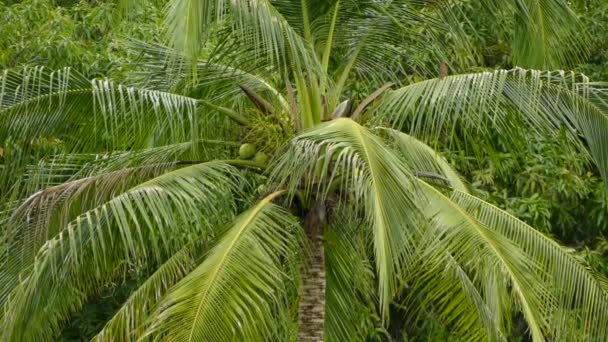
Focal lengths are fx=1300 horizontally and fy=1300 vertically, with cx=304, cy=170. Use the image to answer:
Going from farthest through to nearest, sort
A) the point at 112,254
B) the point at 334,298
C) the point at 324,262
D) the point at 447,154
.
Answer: the point at 447,154
the point at 334,298
the point at 324,262
the point at 112,254

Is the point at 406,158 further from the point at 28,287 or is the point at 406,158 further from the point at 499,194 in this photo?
the point at 499,194

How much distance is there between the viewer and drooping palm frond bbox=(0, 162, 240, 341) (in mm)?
6742

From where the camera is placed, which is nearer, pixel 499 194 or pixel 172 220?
pixel 172 220

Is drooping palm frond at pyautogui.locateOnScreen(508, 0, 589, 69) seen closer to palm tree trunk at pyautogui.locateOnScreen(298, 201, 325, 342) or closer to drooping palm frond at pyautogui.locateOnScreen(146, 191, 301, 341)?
palm tree trunk at pyautogui.locateOnScreen(298, 201, 325, 342)

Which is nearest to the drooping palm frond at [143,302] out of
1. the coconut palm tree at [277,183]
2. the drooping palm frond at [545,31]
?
the coconut palm tree at [277,183]

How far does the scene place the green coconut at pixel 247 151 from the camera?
7734 mm

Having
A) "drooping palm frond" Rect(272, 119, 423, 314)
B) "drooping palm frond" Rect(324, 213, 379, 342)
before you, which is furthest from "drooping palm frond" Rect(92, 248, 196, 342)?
"drooping palm frond" Rect(272, 119, 423, 314)

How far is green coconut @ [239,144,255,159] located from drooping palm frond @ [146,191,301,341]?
74 centimetres

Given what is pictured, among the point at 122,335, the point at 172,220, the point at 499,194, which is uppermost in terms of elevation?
the point at 172,220

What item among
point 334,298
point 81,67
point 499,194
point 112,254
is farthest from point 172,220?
point 499,194

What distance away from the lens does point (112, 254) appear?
744cm

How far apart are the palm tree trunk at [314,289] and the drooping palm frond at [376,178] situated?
0.77m

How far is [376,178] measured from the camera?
20.5 feet

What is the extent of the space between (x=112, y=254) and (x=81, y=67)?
3.71m
